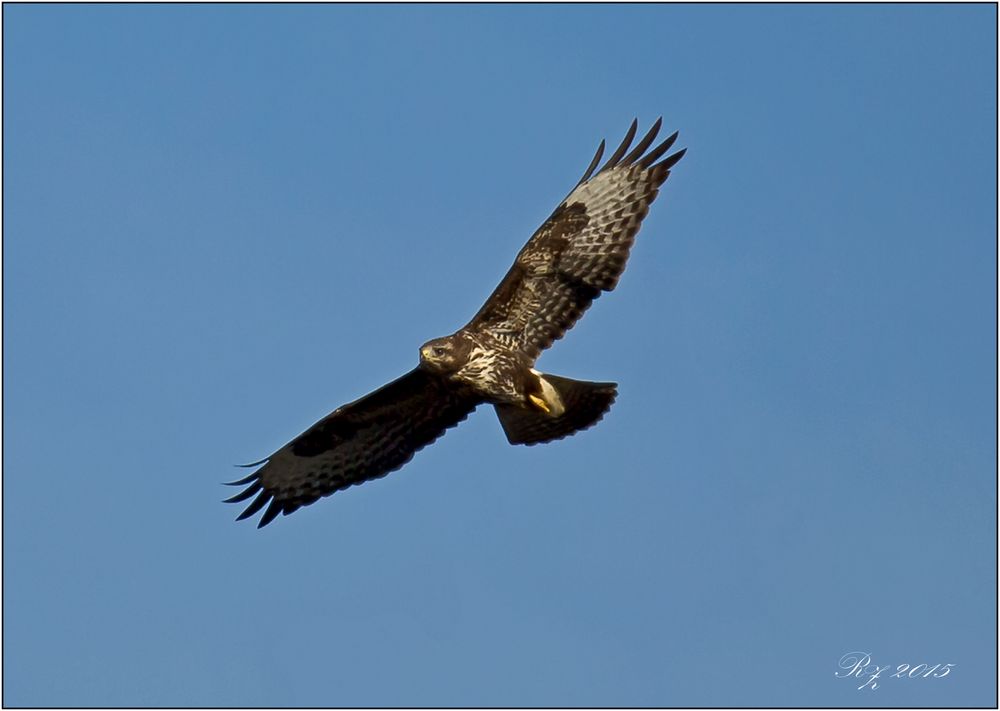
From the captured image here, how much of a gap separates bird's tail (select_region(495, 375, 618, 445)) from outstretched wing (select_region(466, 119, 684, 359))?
0.40 m

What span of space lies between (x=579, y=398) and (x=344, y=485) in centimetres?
234

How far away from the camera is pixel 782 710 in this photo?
1453 cm

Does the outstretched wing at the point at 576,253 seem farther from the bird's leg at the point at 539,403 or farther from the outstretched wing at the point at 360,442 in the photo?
the outstretched wing at the point at 360,442

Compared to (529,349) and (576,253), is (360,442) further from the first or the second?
(576,253)

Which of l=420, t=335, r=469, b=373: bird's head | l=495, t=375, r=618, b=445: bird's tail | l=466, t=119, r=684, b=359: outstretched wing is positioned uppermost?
l=466, t=119, r=684, b=359: outstretched wing

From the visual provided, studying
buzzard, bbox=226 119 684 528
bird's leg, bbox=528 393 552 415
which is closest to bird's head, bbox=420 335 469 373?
buzzard, bbox=226 119 684 528

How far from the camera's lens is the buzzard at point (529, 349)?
15.8 meters

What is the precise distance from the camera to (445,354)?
1558 centimetres

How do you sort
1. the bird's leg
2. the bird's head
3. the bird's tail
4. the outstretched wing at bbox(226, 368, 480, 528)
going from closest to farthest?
the bird's head, the bird's leg, the bird's tail, the outstretched wing at bbox(226, 368, 480, 528)

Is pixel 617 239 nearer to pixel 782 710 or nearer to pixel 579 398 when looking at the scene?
pixel 579 398

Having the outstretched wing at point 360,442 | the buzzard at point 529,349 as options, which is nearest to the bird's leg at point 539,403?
the buzzard at point 529,349

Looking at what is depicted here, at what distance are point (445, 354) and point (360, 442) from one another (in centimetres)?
167

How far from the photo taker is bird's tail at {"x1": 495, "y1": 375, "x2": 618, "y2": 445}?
630 inches

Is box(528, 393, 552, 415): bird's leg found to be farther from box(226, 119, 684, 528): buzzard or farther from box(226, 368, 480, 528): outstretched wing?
box(226, 368, 480, 528): outstretched wing
